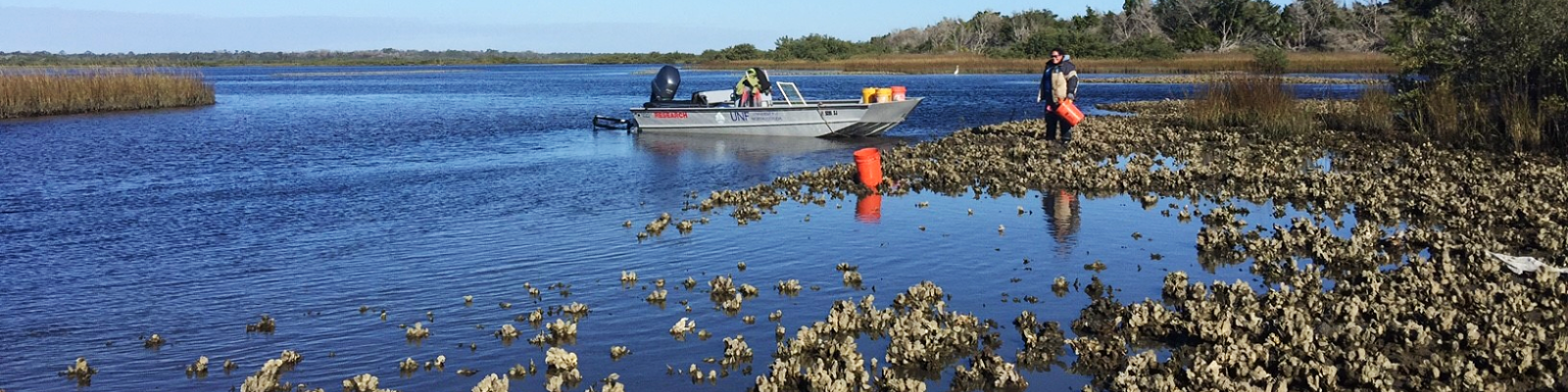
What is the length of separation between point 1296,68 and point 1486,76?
5842 centimetres

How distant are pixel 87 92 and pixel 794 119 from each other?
28147mm

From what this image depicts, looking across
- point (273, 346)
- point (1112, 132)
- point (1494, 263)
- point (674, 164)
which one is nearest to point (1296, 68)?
point (1112, 132)

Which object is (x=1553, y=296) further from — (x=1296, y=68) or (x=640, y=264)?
(x=1296, y=68)

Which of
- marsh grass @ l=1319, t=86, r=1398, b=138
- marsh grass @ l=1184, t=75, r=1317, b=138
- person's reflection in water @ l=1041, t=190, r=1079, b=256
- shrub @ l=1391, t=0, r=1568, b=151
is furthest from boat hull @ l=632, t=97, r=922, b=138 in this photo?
person's reflection in water @ l=1041, t=190, r=1079, b=256

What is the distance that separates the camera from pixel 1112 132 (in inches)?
990

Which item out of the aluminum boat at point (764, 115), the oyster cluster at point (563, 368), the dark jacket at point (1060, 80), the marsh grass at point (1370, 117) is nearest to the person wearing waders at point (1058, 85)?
the dark jacket at point (1060, 80)

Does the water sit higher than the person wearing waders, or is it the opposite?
the person wearing waders

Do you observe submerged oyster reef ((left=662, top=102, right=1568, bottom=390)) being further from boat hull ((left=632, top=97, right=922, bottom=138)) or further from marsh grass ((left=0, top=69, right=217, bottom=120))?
marsh grass ((left=0, top=69, right=217, bottom=120))

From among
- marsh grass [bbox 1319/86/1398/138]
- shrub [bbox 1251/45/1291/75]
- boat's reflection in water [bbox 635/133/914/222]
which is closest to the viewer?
boat's reflection in water [bbox 635/133/914/222]

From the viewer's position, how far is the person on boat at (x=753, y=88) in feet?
A: 95.8

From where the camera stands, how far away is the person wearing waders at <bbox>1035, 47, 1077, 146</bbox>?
73.8ft

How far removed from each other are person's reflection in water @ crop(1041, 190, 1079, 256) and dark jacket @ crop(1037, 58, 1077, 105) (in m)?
5.37

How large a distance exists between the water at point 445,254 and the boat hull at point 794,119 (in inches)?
38.1

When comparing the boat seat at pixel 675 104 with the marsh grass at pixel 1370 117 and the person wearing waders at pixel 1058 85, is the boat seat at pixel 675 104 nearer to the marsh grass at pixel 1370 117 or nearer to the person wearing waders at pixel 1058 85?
the person wearing waders at pixel 1058 85
